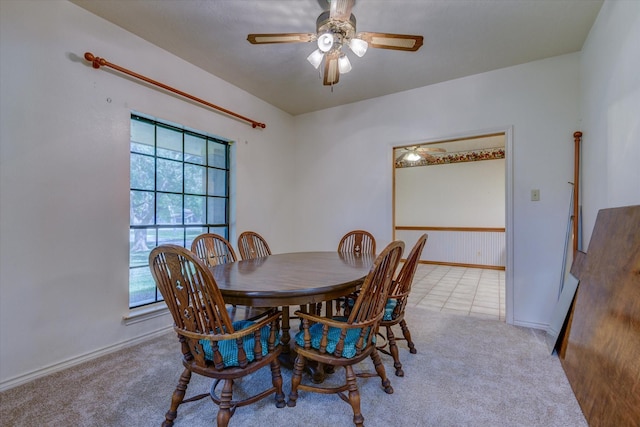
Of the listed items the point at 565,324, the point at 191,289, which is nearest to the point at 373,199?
the point at 565,324

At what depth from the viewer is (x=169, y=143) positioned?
9.10 feet

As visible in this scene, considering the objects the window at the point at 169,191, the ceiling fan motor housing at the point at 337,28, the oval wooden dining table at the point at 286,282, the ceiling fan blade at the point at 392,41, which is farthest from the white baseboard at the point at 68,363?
the ceiling fan blade at the point at 392,41

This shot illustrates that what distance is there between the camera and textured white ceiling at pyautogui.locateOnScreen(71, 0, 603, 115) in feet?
6.62

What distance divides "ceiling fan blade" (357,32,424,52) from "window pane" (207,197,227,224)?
88.6 inches

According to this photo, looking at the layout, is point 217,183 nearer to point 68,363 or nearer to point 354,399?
point 68,363

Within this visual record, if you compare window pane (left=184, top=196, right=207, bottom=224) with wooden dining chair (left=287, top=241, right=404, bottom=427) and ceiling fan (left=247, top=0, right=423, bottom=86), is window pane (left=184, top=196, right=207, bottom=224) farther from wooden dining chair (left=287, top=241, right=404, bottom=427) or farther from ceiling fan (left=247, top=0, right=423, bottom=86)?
wooden dining chair (left=287, top=241, right=404, bottom=427)

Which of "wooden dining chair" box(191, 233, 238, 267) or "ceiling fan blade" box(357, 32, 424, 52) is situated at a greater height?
"ceiling fan blade" box(357, 32, 424, 52)

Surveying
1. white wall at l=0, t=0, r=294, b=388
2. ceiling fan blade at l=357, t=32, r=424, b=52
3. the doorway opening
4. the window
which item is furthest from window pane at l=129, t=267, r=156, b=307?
the doorway opening

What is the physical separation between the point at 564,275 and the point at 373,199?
200 cm

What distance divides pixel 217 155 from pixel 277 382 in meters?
2.53

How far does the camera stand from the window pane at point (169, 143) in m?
2.69

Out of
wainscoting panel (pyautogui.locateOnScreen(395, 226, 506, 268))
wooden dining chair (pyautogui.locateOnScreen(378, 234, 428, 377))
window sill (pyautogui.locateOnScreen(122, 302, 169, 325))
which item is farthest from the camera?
wainscoting panel (pyautogui.locateOnScreen(395, 226, 506, 268))

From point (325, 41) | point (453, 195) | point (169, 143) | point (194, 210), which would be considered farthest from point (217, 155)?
point (453, 195)

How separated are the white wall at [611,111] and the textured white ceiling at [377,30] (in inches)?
10.2
